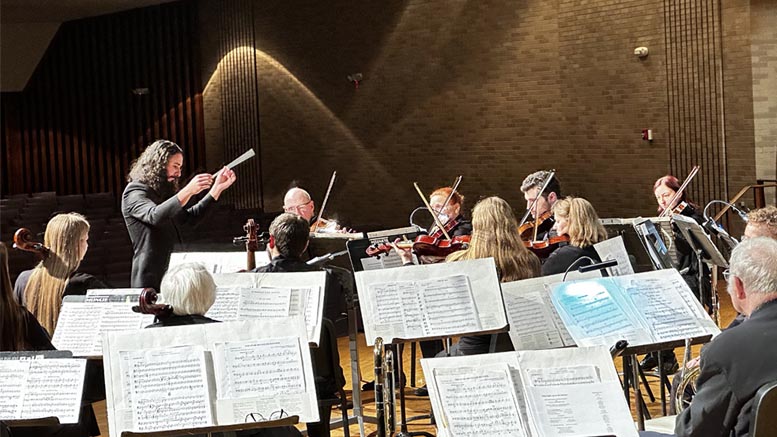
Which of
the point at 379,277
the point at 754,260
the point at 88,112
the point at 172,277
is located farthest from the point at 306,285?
the point at 88,112

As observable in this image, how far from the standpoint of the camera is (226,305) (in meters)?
4.27

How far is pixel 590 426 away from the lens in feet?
9.41

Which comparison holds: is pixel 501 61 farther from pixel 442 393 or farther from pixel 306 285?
pixel 442 393

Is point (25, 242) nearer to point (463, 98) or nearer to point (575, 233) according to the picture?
point (575, 233)

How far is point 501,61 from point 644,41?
200 cm

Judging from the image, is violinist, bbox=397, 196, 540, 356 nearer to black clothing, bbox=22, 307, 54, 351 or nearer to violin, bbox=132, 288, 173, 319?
violin, bbox=132, 288, 173, 319

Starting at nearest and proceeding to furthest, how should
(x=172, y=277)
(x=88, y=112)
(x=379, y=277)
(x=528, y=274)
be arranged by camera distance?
(x=172, y=277) < (x=379, y=277) < (x=528, y=274) < (x=88, y=112)

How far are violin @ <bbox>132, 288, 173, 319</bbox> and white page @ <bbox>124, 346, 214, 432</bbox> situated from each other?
17.6 inches

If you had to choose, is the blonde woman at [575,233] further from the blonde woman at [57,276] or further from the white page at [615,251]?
the blonde woman at [57,276]

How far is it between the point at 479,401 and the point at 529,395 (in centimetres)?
15

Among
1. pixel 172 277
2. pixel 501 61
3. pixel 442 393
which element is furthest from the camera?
pixel 501 61

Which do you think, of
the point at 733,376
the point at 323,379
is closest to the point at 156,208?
the point at 323,379

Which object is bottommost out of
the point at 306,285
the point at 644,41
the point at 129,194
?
the point at 306,285

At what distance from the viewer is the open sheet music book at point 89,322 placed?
395 cm
